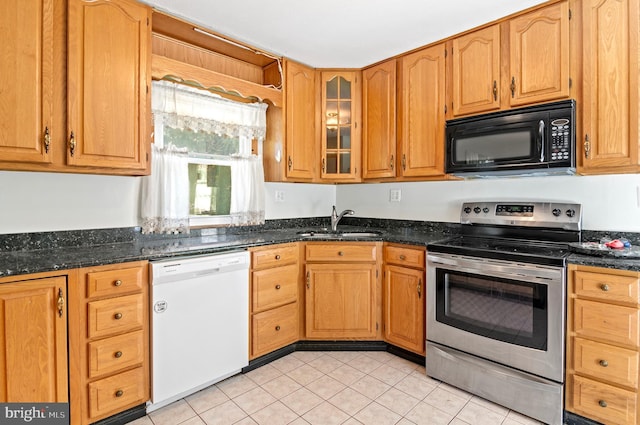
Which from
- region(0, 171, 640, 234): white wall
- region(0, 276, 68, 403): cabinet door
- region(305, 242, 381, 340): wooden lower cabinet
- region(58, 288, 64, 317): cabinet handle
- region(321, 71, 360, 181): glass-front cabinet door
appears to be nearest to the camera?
region(0, 276, 68, 403): cabinet door

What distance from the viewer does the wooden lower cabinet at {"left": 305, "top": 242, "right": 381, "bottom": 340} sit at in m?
2.64

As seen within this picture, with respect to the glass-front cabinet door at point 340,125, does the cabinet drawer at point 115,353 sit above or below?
below

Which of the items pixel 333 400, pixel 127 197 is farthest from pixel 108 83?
pixel 333 400

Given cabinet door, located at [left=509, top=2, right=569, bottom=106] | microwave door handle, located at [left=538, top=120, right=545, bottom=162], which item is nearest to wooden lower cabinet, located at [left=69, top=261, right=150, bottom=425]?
microwave door handle, located at [left=538, top=120, right=545, bottom=162]

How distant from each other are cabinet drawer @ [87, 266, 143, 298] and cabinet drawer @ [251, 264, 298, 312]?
0.77 meters

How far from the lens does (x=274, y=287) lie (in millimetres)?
2494

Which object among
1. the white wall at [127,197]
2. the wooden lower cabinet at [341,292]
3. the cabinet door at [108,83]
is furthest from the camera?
the wooden lower cabinet at [341,292]

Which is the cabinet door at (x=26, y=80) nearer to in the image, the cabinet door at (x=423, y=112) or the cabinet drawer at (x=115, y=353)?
the cabinet drawer at (x=115, y=353)

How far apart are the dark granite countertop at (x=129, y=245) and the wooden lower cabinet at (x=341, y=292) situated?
5.1 inches

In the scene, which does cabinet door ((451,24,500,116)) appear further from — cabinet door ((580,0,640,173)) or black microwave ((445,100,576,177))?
cabinet door ((580,0,640,173))

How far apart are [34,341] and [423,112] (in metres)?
2.75

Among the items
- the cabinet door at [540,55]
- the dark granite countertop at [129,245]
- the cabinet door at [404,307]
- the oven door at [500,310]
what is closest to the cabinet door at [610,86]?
the cabinet door at [540,55]

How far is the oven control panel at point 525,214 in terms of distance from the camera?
2.13 m

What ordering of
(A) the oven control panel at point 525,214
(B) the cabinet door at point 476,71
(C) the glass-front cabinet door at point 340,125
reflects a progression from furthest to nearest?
(C) the glass-front cabinet door at point 340,125 → (B) the cabinet door at point 476,71 → (A) the oven control panel at point 525,214
